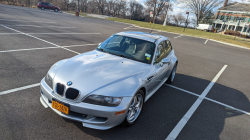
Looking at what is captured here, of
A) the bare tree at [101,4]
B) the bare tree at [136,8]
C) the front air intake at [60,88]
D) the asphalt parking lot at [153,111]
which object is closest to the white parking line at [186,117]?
the asphalt parking lot at [153,111]

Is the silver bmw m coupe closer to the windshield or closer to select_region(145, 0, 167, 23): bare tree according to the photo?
the windshield

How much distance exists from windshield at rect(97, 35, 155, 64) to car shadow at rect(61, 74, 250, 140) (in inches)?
47.7

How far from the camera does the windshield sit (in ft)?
13.3

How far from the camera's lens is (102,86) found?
111 inches

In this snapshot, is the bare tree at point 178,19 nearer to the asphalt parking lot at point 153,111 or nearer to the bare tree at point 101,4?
the bare tree at point 101,4

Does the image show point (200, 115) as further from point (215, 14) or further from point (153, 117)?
point (215, 14)

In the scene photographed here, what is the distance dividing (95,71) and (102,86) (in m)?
0.49

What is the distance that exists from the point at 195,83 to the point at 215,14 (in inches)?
2922

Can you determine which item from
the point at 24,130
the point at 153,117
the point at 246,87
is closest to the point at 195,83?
the point at 246,87

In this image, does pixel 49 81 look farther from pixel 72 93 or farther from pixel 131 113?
pixel 131 113

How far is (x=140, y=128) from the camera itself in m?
3.25

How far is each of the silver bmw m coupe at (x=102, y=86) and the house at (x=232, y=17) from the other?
210ft

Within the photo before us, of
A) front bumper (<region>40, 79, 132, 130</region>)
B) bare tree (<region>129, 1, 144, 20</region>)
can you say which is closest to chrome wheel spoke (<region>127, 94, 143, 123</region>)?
front bumper (<region>40, 79, 132, 130</region>)

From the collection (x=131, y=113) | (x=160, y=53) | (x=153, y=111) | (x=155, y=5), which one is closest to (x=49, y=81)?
(x=131, y=113)
